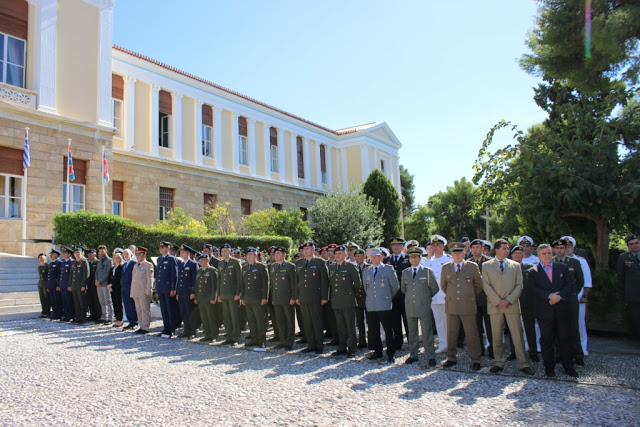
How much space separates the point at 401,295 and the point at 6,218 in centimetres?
1486

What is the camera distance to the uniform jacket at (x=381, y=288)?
736 cm

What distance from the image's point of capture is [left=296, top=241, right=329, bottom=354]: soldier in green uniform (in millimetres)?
8016

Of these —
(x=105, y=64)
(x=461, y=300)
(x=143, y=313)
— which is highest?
(x=105, y=64)

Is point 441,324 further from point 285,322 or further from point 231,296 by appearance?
point 231,296

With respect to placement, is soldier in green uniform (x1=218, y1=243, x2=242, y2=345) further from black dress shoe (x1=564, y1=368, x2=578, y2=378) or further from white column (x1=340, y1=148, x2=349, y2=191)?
white column (x1=340, y1=148, x2=349, y2=191)

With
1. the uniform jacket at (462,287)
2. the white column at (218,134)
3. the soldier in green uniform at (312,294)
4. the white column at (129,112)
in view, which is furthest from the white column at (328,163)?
the uniform jacket at (462,287)

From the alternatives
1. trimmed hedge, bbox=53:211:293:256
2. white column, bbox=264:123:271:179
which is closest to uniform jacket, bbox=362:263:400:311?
trimmed hedge, bbox=53:211:293:256

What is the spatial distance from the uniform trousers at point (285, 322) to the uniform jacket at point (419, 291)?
7.19 feet

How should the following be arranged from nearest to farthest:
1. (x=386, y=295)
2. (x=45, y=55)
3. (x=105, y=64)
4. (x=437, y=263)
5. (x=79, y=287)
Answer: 1. (x=386, y=295)
2. (x=437, y=263)
3. (x=79, y=287)
4. (x=45, y=55)
5. (x=105, y=64)

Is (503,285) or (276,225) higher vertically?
(276,225)

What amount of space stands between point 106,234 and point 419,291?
12.3 meters

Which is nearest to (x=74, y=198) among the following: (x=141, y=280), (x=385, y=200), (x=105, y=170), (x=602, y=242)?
(x=105, y=170)

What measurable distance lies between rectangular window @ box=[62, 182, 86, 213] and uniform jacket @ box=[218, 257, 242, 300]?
11.6m

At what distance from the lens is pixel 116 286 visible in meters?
11.3
